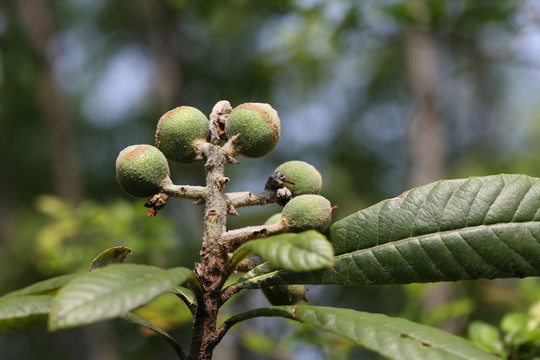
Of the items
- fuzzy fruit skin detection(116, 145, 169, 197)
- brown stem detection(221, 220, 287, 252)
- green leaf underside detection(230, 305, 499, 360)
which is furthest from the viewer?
fuzzy fruit skin detection(116, 145, 169, 197)

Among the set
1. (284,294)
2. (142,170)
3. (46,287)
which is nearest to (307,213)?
(284,294)

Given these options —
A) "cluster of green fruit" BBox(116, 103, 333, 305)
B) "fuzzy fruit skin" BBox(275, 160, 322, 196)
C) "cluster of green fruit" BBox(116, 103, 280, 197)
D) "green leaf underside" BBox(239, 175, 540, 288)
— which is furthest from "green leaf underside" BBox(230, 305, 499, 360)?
"cluster of green fruit" BBox(116, 103, 280, 197)

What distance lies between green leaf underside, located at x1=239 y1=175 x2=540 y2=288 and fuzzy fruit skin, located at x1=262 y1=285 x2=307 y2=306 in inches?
4.2

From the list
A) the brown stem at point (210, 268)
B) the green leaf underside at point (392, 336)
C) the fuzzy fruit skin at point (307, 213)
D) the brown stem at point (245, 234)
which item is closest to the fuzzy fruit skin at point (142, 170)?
the brown stem at point (210, 268)

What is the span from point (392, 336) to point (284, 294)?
45 centimetres

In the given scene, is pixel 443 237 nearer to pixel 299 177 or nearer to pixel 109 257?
pixel 299 177

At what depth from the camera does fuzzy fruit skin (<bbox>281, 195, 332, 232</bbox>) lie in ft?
4.56

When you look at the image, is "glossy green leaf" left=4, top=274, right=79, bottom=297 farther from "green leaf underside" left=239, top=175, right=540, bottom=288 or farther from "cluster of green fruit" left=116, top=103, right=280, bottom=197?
"green leaf underside" left=239, top=175, right=540, bottom=288

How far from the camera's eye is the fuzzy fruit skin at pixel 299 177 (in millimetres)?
1578

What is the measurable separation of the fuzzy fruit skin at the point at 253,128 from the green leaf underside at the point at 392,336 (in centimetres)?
52

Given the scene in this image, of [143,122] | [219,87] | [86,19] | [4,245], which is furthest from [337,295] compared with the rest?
[86,19]

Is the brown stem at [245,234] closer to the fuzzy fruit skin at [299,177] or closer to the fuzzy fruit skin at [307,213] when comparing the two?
the fuzzy fruit skin at [307,213]

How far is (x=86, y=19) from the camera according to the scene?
18531 mm

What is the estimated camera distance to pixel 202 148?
1.54 m
